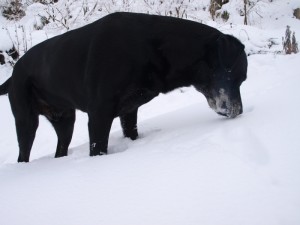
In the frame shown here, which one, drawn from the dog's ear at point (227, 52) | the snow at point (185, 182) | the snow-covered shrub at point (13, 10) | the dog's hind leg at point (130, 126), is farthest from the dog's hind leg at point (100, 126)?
the snow-covered shrub at point (13, 10)

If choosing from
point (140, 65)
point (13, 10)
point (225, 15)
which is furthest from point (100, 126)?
point (13, 10)

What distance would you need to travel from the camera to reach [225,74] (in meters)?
2.87

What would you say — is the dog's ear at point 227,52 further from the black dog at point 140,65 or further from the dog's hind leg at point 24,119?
the dog's hind leg at point 24,119

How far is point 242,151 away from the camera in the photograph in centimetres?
185

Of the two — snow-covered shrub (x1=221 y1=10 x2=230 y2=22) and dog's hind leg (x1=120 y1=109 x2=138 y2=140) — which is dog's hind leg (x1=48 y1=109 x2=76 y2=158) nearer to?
dog's hind leg (x1=120 y1=109 x2=138 y2=140)

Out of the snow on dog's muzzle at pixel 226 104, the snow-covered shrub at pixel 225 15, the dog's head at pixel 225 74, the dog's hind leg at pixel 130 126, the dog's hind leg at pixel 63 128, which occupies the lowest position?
the snow-covered shrub at pixel 225 15

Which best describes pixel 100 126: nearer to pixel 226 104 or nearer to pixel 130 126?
pixel 130 126

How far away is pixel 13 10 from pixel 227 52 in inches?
433

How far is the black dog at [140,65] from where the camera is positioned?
2744mm

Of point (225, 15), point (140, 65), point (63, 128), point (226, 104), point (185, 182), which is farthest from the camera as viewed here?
point (225, 15)

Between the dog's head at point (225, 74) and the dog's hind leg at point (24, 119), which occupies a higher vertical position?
the dog's head at point (225, 74)

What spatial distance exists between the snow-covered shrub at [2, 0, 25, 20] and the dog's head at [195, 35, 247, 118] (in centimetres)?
988

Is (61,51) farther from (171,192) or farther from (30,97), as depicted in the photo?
(171,192)

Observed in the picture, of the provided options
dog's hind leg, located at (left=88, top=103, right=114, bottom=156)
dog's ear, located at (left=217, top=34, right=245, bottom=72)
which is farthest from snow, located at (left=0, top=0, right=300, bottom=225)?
dog's ear, located at (left=217, top=34, right=245, bottom=72)
